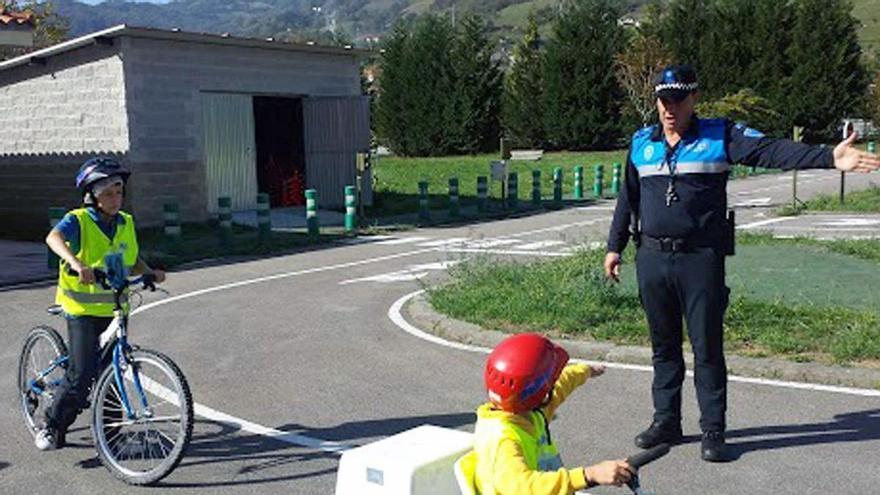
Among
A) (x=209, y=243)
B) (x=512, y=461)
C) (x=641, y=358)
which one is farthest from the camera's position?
(x=209, y=243)

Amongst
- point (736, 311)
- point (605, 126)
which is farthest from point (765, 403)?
point (605, 126)

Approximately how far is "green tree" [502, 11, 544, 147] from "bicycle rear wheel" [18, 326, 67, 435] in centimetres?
3845

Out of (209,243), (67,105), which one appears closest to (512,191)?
(209,243)

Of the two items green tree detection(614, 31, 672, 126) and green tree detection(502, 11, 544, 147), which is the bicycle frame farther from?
green tree detection(502, 11, 544, 147)

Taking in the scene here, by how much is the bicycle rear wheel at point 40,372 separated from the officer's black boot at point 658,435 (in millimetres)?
3476

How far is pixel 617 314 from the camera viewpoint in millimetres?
8695

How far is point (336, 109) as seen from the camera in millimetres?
24781

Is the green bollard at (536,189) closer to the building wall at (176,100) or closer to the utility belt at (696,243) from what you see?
the building wall at (176,100)

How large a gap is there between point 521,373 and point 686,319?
101 inches

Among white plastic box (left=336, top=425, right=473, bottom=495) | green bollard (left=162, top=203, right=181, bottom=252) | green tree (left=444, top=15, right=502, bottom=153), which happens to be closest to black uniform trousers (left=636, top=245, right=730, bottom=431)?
white plastic box (left=336, top=425, right=473, bottom=495)

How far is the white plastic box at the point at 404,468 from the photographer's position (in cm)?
325

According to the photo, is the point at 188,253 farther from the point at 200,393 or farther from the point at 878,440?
the point at 878,440

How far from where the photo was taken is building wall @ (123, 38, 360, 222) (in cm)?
2030

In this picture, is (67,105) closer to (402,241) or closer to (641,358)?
(402,241)
